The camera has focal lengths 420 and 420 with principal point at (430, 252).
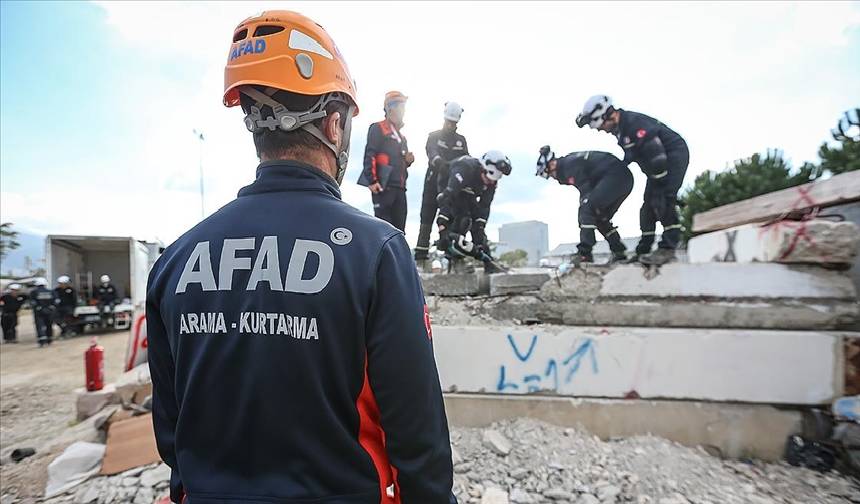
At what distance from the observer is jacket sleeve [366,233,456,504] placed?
99cm

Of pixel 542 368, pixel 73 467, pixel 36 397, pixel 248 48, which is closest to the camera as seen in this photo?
pixel 248 48

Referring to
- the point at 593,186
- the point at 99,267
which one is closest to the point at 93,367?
the point at 593,186

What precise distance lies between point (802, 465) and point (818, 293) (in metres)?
1.54

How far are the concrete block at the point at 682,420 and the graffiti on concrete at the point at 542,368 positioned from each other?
13cm

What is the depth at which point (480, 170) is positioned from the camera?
5.79 metres

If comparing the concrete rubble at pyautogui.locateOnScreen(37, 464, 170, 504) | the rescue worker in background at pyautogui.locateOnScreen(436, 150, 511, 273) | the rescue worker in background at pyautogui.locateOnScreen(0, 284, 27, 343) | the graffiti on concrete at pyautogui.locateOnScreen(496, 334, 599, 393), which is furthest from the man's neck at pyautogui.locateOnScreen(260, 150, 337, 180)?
the rescue worker in background at pyautogui.locateOnScreen(0, 284, 27, 343)

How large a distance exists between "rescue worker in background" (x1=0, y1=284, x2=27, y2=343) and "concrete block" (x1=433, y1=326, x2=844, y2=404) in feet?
45.5

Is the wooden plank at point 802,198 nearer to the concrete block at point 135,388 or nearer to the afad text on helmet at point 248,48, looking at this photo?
the afad text on helmet at point 248,48

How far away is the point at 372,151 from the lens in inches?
213

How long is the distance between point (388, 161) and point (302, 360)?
15.5 ft

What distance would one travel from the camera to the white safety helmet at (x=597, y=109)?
15.5 ft

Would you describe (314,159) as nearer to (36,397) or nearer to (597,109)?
(597,109)

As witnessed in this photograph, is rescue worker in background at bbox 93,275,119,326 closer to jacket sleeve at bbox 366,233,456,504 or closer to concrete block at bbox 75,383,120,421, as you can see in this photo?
concrete block at bbox 75,383,120,421

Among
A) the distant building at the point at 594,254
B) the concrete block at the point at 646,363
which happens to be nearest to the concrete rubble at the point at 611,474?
the concrete block at the point at 646,363
